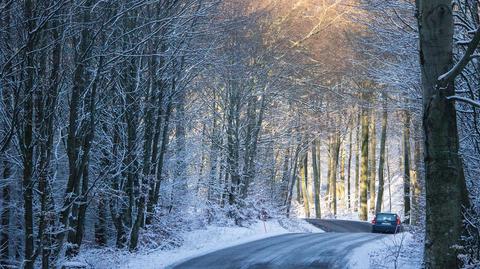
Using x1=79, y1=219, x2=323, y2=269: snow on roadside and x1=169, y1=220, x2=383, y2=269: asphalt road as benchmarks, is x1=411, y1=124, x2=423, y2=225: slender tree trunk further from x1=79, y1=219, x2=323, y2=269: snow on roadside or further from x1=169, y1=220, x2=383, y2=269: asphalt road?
x1=79, y1=219, x2=323, y2=269: snow on roadside

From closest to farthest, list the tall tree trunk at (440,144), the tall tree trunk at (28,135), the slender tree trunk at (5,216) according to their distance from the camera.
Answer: the tall tree trunk at (440,144) < the tall tree trunk at (28,135) < the slender tree trunk at (5,216)

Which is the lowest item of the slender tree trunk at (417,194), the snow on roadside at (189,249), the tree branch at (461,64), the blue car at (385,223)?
the snow on roadside at (189,249)

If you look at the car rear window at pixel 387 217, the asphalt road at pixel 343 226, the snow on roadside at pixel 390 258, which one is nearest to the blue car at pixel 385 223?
the car rear window at pixel 387 217

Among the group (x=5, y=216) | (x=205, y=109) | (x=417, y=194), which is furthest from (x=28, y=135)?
(x=205, y=109)

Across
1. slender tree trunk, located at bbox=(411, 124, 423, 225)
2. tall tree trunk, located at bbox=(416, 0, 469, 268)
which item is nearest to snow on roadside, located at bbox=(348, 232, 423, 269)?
slender tree trunk, located at bbox=(411, 124, 423, 225)

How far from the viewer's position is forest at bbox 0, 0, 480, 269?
654cm

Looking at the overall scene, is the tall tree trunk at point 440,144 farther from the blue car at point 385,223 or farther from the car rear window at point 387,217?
the car rear window at point 387,217

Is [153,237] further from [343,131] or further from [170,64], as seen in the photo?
[343,131]

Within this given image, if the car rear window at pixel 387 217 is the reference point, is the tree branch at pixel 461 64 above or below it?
above

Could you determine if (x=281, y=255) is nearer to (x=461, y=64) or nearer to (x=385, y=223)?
(x=461, y=64)

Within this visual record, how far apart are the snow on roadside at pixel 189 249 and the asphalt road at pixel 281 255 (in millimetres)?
666

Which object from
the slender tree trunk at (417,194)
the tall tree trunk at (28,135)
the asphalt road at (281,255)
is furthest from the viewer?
the slender tree trunk at (417,194)

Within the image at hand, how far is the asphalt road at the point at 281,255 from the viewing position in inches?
527

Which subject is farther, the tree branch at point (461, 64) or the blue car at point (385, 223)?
the blue car at point (385, 223)
